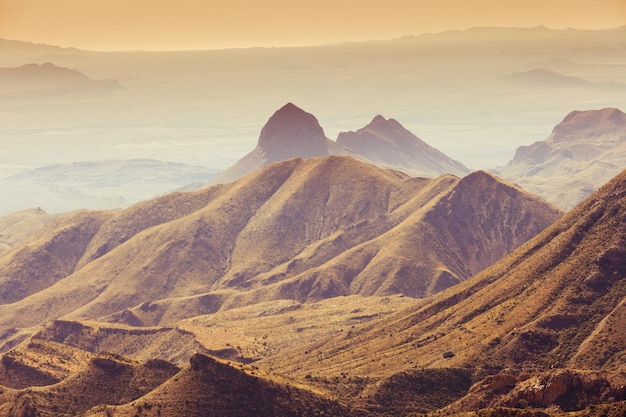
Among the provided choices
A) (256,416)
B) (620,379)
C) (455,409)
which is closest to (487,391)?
(455,409)

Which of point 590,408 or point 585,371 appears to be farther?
point 585,371

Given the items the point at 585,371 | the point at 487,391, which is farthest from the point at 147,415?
the point at 585,371

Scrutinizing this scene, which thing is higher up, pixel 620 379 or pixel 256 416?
pixel 620 379

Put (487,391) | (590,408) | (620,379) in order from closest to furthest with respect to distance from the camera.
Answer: (590,408)
(620,379)
(487,391)

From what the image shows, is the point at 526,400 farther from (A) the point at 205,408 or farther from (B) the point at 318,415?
(A) the point at 205,408

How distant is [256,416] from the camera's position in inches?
7781

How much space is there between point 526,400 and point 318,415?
122 feet

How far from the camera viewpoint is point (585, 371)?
183625 mm

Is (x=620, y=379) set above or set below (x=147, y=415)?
above

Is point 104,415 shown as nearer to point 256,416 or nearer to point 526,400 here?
point 256,416

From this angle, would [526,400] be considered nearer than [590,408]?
No

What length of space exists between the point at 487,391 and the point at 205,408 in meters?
47.6

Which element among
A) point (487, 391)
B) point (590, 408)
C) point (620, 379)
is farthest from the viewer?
point (487, 391)

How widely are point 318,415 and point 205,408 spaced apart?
1929 centimetres
